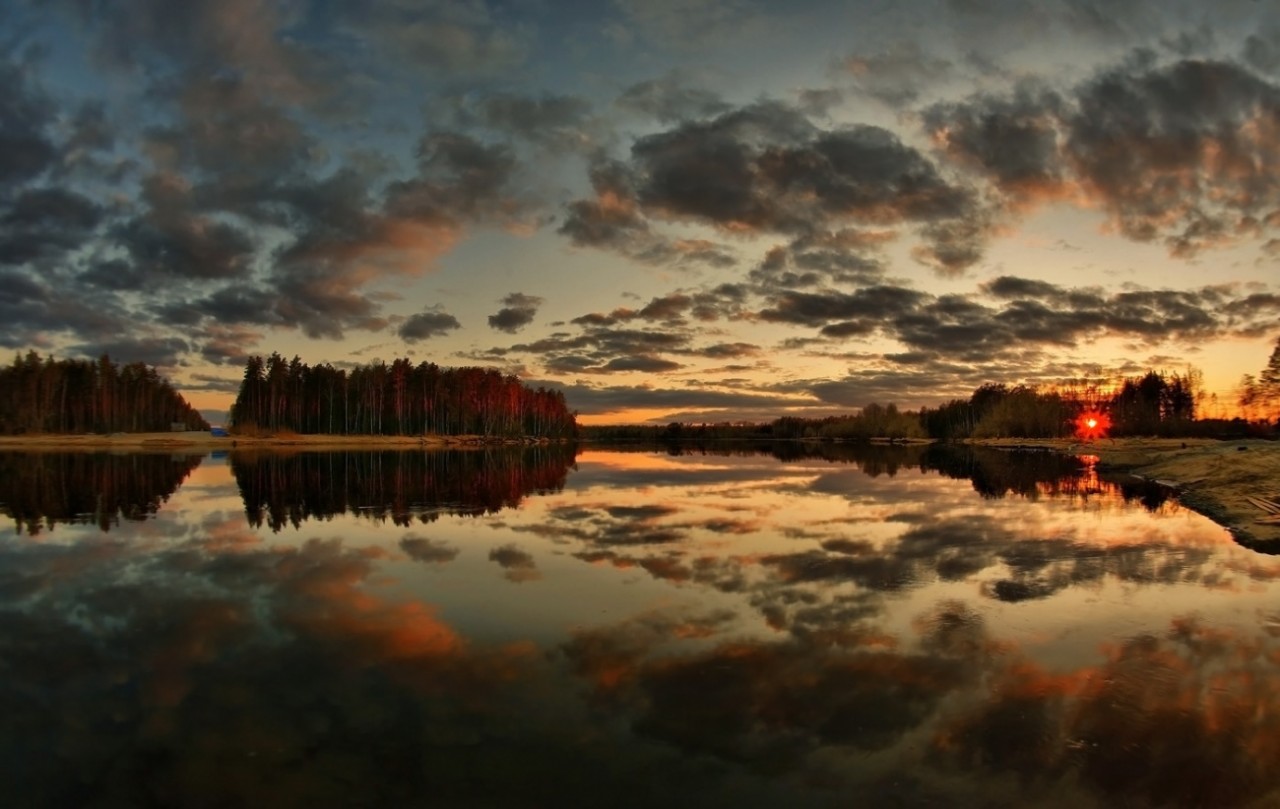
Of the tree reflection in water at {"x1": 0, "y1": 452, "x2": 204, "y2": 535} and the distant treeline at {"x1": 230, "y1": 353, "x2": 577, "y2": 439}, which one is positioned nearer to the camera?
the tree reflection in water at {"x1": 0, "y1": 452, "x2": 204, "y2": 535}

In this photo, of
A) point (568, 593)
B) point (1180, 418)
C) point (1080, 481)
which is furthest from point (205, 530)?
point (1180, 418)

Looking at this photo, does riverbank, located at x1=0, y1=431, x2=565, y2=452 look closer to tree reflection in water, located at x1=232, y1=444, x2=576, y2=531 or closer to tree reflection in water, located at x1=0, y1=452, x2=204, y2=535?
tree reflection in water, located at x1=0, y1=452, x2=204, y2=535

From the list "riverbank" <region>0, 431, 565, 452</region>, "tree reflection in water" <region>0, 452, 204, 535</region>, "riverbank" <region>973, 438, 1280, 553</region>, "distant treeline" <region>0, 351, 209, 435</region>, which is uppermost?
"distant treeline" <region>0, 351, 209, 435</region>

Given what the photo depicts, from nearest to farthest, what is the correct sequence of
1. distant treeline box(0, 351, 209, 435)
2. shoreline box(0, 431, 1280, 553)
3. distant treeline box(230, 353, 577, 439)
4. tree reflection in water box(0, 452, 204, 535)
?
tree reflection in water box(0, 452, 204, 535) → shoreline box(0, 431, 1280, 553) → distant treeline box(0, 351, 209, 435) → distant treeline box(230, 353, 577, 439)

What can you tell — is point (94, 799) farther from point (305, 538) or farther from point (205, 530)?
point (205, 530)

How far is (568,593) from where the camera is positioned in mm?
16156

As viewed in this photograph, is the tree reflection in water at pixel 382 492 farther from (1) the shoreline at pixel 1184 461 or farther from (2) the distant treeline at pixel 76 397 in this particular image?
(2) the distant treeline at pixel 76 397

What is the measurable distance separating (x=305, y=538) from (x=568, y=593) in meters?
12.2

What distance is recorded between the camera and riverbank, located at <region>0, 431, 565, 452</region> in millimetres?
116500

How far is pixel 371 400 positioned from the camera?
148500mm

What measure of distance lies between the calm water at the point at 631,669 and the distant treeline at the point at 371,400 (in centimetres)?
12685

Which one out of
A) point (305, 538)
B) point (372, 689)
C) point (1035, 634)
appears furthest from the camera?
point (305, 538)

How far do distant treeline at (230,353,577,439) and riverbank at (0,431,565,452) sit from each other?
17.9ft

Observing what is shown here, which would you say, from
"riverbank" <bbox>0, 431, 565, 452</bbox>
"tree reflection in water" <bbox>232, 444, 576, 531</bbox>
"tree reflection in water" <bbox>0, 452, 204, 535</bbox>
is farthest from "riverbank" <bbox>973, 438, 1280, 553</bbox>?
"riverbank" <bbox>0, 431, 565, 452</bbox>
